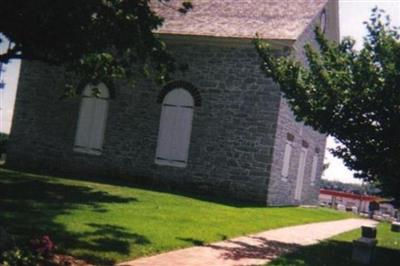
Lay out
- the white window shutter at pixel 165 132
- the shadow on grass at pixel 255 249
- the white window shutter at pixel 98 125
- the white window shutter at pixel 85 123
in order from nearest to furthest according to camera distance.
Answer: the shadow on grass at pixel 255 249 → the white window shutter at pixel 165 132 → the white window shutter at pixel 98 125 → the white window shutter at pixel 85 123

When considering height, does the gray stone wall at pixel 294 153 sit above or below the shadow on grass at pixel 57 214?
above

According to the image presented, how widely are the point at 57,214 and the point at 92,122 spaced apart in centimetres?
1025

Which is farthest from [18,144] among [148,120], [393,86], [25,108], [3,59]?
[393,86]

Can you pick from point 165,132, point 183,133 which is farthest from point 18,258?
point 165,132

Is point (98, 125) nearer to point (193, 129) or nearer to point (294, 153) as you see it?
point (193, 129)

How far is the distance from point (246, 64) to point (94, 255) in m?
12.1

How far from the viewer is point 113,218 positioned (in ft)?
33.7

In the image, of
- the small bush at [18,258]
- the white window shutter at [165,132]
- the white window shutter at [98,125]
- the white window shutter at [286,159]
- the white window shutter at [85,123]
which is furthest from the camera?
the white window shutter at [85,123]

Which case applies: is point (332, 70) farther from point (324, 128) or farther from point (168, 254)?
point (168, 254)

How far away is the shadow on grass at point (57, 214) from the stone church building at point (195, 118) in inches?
193

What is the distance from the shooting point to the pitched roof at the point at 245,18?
18.0 m

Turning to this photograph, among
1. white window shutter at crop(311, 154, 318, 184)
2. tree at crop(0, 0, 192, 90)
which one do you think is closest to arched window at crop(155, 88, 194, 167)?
tree at crop(0, 0, 192, 90)

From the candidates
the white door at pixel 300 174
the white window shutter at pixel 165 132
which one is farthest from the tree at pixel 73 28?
the white door at pixel 300 174

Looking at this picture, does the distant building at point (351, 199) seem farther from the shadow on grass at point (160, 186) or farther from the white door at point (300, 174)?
the shadow on grass at point (160, 186)
